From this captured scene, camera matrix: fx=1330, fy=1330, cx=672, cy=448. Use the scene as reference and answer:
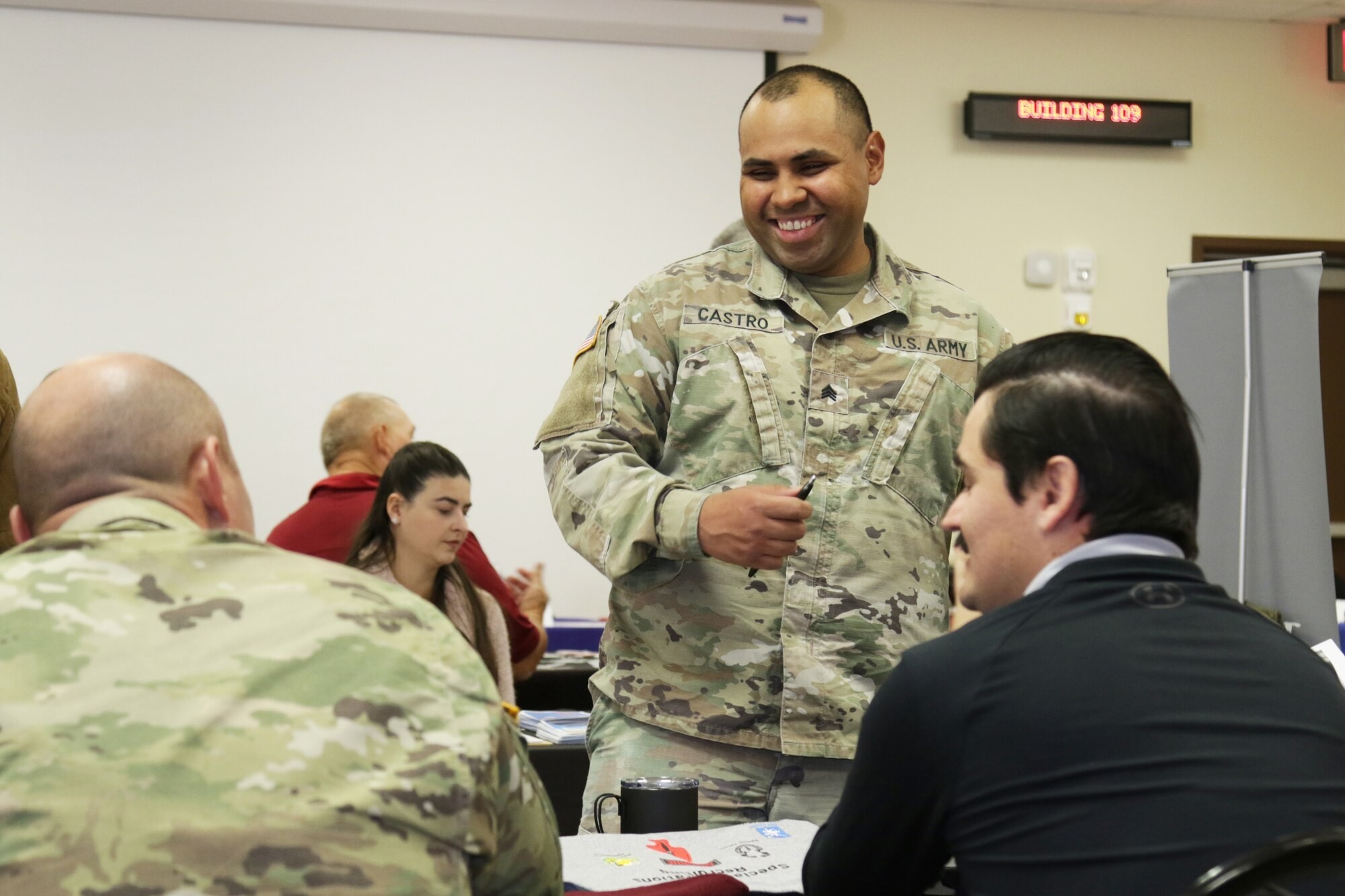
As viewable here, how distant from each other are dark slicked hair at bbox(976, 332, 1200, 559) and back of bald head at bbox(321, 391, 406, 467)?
3.64 metres

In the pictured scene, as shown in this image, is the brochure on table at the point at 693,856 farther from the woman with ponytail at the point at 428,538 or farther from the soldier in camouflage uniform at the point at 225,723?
the woman with ponytail at the point at 428,538

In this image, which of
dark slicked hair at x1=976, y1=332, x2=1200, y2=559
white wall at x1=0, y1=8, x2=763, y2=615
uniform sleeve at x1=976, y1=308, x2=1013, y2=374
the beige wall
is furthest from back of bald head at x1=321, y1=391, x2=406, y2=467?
dark slicked hair at x1=976, y1=332, x2=1200, y2=559

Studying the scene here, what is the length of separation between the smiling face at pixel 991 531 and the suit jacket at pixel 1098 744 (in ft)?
0.32

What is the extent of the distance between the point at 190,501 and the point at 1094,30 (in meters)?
6.09

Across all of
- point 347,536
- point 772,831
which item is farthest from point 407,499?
point 772,831

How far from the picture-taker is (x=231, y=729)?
0.99m

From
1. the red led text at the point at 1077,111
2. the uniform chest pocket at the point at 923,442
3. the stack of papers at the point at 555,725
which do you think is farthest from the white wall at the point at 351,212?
the uniform chest pocket at the point at 923,442

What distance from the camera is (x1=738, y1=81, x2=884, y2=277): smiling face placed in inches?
79.3

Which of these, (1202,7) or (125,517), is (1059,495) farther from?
(1202,7)

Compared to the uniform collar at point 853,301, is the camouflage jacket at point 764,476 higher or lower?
lower

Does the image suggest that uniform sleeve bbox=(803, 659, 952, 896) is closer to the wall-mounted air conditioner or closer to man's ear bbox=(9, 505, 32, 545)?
man's ear bbox=(9, 505, 32, 545)

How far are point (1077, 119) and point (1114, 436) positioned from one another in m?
5.51

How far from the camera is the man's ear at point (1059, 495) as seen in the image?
3.99 ft

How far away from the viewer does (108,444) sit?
3.79ft
